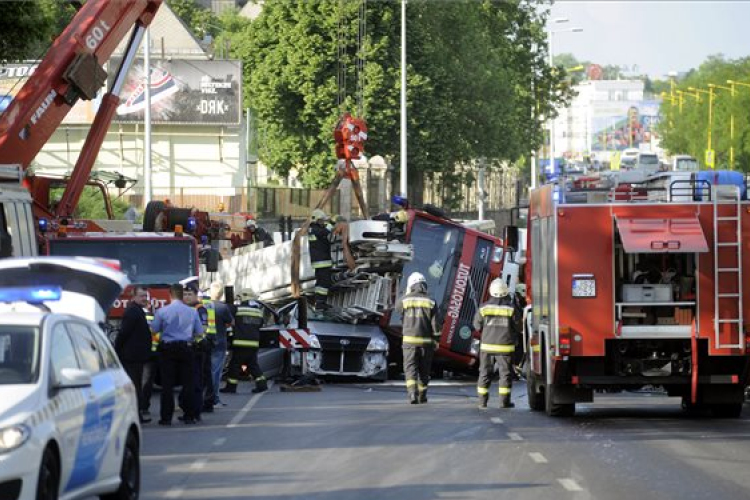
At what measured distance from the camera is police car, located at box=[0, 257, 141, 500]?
10.1m

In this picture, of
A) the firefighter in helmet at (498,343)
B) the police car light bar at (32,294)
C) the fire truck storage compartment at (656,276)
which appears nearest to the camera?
the police car light bar at (32,294)

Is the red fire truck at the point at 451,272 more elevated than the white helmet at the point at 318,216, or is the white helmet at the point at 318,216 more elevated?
the white helmet at the point at 318,216

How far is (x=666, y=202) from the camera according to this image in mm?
20266

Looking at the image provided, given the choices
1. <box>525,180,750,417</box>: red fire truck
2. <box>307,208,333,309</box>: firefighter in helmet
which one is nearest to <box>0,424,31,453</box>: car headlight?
<box>525,180,750,417</box>: red fire truck

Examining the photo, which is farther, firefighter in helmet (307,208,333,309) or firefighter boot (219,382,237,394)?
firefighter in helmet (307,208,333,309)

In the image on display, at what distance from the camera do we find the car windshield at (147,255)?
25.6m

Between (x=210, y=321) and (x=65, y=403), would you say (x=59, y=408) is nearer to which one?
(x=65, y=403)

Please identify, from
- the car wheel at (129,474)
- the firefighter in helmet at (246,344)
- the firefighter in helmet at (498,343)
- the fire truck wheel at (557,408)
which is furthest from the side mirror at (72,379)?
the firefighter in helmet at (246,344)

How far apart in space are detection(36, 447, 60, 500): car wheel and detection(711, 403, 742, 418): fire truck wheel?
12.0m

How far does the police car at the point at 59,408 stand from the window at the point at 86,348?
1 centimetres

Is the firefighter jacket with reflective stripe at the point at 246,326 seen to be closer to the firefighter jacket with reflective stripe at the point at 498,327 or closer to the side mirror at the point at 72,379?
the firefighter jacket with reflective stripe at the point at 498,327

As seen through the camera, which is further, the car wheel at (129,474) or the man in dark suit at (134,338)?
the man in dark suit at (134,338)

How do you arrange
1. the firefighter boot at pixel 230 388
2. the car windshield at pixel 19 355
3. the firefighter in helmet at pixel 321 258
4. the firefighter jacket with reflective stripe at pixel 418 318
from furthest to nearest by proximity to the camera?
the firefighter in helmet at pixel 321 258 → the firefighter boot at pixel 230 388 → the firefighter jacket with reflective stripe at pixel 418 318 → the car windshield at pixel 19 355

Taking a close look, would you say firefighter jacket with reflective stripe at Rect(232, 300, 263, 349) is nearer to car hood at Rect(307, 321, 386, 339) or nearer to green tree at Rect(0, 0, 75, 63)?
car hood at Rect(307, 321, 386, 339)
